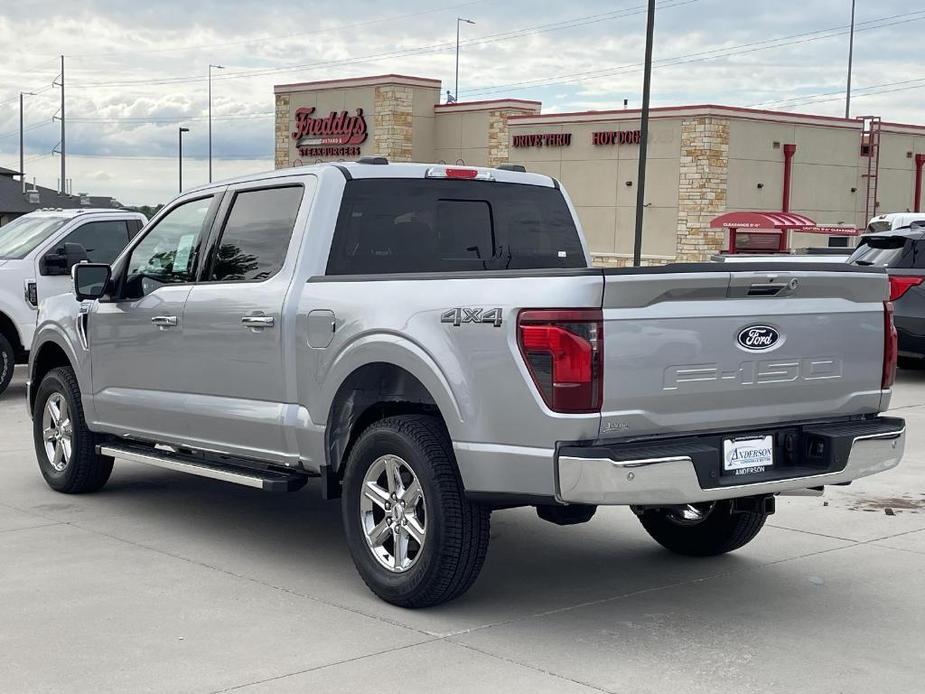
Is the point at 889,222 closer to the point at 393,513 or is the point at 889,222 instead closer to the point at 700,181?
the point at 700,181

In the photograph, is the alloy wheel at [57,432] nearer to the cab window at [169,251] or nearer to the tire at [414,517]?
the cab window at [169,251]

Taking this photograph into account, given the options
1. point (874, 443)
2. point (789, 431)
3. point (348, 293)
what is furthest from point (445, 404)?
point (874, 443)

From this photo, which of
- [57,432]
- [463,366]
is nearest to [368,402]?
[463,366]

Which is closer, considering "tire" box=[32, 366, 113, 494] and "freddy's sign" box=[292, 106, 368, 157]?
"tire" box=[32, 366, 113, 494]

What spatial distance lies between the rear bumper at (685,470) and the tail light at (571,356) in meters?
0.20

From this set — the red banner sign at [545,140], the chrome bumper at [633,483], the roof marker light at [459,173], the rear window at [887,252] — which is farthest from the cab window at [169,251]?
the red banner sign at [545,140]

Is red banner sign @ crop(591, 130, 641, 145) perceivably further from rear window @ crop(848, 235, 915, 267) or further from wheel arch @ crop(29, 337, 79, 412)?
wheel arch @ crop(29, 337, 79, 412)

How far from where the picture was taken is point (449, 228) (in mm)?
7219

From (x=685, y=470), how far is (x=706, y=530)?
5.88 ft

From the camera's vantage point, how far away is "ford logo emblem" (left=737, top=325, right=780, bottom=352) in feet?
18.5

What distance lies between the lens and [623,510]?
27.5ft

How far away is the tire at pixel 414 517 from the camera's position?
225 inches

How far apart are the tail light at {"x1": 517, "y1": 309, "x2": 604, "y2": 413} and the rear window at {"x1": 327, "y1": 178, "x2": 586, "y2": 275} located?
181 cm

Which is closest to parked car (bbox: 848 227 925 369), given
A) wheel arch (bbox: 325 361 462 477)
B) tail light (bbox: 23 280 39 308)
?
tail light (bbox: 23 280 39 308)
